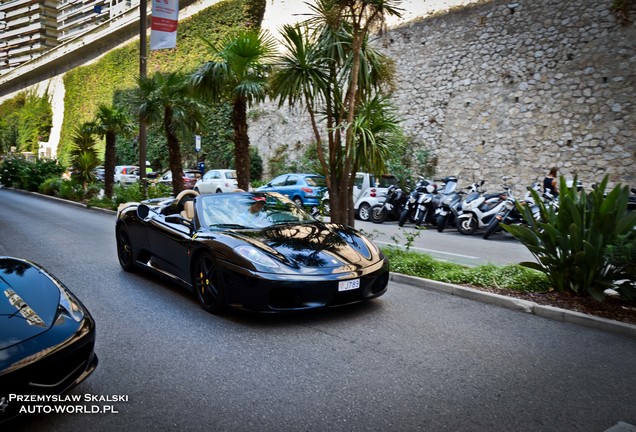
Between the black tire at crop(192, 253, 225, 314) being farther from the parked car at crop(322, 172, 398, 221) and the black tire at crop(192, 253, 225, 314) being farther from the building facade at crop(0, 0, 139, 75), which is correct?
the building facade at crop(0, 0, 139, 75)

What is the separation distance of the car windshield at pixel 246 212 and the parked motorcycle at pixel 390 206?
10438 millimetres

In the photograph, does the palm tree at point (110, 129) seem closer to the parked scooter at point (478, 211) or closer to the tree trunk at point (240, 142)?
the tree trunk at point (240, 142)

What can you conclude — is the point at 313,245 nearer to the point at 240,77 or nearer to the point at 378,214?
the point at 240,77

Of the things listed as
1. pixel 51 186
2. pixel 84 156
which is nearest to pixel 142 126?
pixel 84 156

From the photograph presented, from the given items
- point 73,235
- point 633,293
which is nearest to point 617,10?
point 633,293

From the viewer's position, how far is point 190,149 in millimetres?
33219

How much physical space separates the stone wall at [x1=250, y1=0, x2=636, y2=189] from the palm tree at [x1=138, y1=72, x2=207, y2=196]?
9793 millimetres

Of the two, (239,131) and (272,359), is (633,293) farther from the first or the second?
(239,131)

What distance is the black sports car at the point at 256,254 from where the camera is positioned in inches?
185

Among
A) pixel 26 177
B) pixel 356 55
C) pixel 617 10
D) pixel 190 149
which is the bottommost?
pixel 26 177

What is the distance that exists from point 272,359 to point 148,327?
1.50 m

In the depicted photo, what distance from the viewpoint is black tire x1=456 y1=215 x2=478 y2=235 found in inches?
541

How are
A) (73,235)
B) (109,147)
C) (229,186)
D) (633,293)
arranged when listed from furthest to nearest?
(229,186) → (109,147) → (73,235) → (633,293)

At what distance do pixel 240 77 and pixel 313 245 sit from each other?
7091 millimetres
